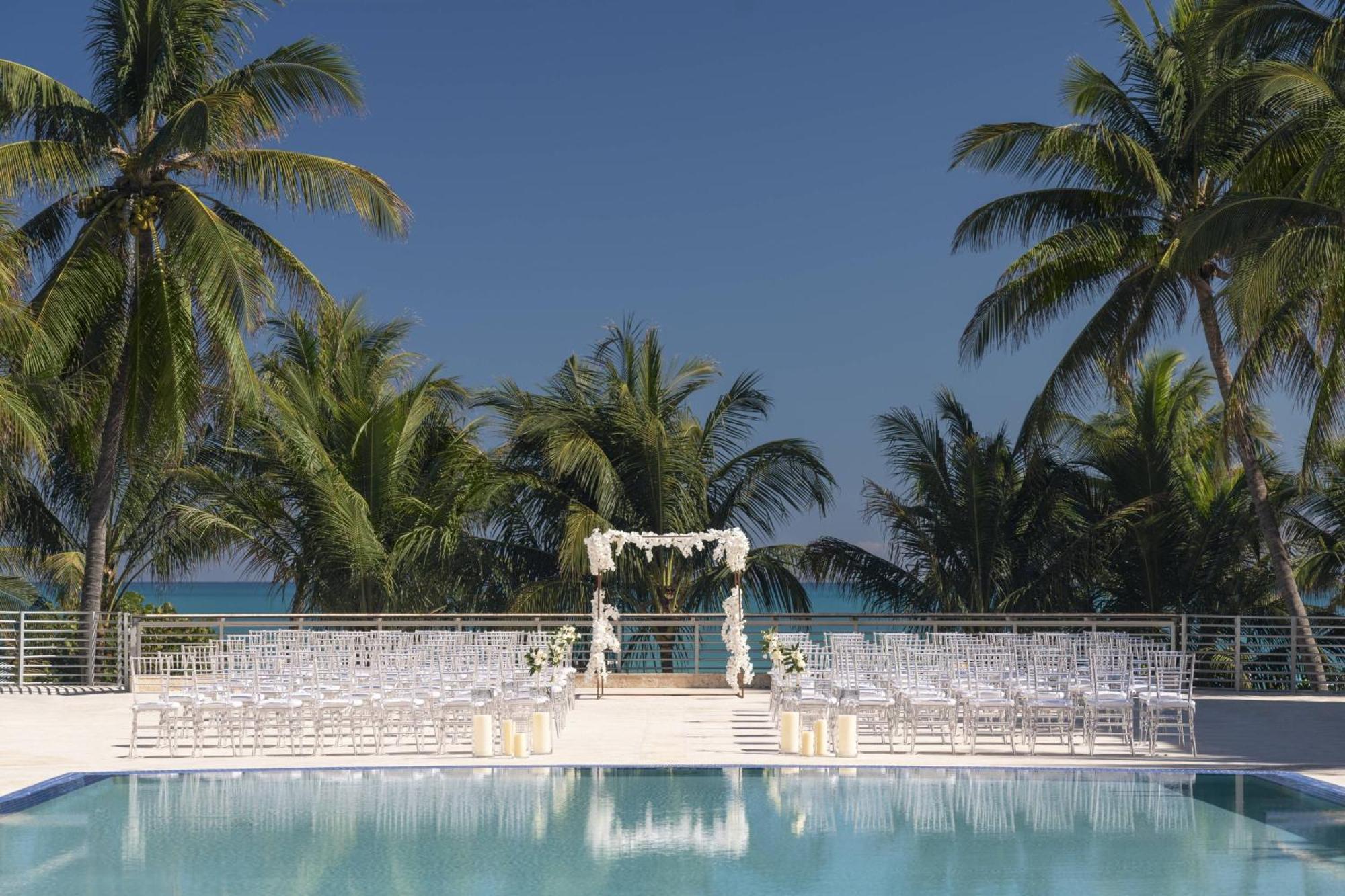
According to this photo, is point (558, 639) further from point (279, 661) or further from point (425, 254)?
point (425, 254)

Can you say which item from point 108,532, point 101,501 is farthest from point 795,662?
point 108,532

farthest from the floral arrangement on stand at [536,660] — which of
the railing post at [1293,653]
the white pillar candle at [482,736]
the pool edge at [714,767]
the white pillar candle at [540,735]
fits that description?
the railing post at [1293,653]

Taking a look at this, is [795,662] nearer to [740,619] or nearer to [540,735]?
[540,735]

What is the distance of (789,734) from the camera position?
12984 millimetres

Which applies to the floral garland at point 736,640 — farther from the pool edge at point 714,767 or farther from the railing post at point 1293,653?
the railing post at point 1293,653

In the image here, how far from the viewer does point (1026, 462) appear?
22.5 m

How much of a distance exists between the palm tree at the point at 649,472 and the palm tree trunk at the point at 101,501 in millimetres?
6058

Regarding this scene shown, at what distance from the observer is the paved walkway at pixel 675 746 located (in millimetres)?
12094

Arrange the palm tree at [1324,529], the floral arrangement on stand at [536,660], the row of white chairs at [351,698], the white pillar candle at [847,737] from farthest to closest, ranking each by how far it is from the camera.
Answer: the palm tree at [1324,529] → the floral arrangement on stand at [536,660] → the row of white chairs at [351,698] → the white pillar candle at [847,737]

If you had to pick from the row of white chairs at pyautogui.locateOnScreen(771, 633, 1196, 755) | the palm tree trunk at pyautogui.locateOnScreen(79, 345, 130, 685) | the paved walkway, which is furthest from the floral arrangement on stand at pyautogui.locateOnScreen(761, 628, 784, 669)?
the palm tree trunk at pyautogui.locateOnScreen(79, 345, 130, 685)

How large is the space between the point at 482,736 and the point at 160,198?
10375mm

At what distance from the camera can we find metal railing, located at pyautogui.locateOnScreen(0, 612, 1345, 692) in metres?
19.3

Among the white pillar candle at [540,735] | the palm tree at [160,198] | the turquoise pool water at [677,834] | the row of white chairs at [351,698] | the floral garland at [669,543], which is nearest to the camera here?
the turquoise pool water at [677,834]

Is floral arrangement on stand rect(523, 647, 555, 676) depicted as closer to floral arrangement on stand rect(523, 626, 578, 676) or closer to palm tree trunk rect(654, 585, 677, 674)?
floral arrangement on stand rect(523, 626, 578, 676)
